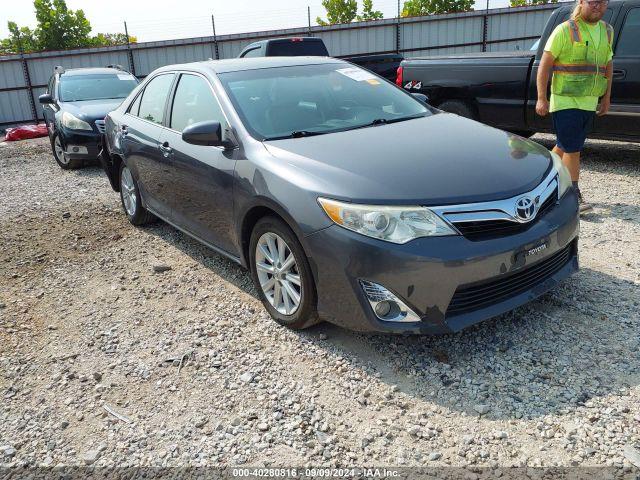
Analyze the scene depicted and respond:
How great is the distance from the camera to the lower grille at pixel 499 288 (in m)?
2.84

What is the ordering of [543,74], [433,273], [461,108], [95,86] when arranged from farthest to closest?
[95,86]
[461,108]
[543,74]
[433,273]

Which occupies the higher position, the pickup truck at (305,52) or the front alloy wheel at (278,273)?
the pickup truck at (305,52)

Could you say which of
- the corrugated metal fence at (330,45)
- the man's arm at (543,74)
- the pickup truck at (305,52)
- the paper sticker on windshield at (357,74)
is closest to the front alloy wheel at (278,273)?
the paper sticker on windshield at (357,74)

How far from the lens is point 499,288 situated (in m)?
2.93

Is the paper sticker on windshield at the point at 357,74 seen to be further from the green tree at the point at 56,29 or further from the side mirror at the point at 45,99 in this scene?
the green tree at the point at 56,29

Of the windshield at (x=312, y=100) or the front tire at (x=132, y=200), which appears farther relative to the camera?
the front tire at (x=132, y=200)

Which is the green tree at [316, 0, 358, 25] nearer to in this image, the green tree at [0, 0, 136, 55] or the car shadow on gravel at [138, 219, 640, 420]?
the green tree at [0, 0, 136, 55]

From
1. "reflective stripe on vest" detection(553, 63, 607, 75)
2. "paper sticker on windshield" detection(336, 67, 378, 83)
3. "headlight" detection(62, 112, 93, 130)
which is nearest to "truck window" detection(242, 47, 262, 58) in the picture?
"headlight" detection(62, 112, 93, 130)

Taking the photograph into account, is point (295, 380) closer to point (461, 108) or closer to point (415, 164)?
point (415, 164)

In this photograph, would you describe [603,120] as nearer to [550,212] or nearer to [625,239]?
[625,239]

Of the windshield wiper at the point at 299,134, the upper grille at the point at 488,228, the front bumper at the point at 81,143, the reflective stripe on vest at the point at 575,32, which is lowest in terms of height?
the front bumper at the point at 81,143

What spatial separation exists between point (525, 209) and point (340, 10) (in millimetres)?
28936

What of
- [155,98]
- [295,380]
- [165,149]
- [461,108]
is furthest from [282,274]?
[461,108]

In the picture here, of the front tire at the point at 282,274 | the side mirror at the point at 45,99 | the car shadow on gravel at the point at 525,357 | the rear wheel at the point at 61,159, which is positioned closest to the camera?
the car shadow on gravel at the point at 525,357
